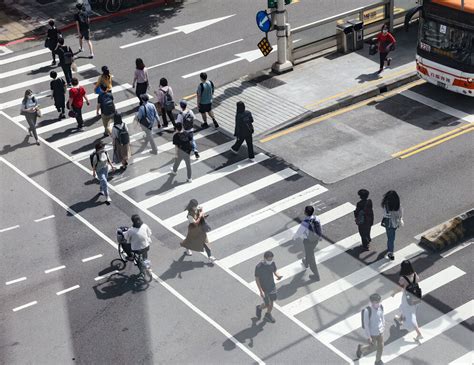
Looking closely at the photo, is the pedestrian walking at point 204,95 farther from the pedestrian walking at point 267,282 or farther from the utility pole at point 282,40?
the pedestrian walking at point 267,282

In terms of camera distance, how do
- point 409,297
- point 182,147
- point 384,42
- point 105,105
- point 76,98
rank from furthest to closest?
1. point 384,42
2. point 76,98
3. point 105,105
4. point 182,147
5. point 409,297

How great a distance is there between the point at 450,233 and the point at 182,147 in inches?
281

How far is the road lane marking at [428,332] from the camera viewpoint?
17.5 m

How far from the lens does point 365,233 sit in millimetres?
20438

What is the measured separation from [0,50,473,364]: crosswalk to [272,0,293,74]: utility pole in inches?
162

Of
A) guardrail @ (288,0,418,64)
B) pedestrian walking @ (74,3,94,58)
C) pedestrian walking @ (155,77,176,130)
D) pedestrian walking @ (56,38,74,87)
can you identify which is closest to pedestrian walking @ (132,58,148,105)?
pedestrian walking @ (155,77,176,130)

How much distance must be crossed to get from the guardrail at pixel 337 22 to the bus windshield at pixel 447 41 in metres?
3.42

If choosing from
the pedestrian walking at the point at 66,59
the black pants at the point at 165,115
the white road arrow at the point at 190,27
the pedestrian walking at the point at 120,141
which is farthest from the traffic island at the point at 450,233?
the white road arrow at the point at 190,27

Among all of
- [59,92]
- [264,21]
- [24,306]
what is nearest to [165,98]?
[59,92]

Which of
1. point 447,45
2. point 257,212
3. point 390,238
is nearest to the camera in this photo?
point 390,238

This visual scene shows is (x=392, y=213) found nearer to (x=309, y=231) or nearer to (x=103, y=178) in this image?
(x=309, y=231)

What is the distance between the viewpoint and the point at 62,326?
1895 centimetres

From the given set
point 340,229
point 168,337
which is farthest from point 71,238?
point 340,229

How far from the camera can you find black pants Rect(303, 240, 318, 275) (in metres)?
19.5
